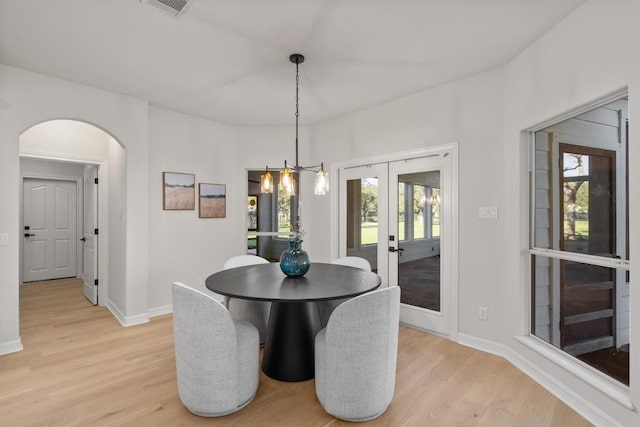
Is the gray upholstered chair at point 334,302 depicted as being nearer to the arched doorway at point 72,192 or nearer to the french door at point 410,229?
the french door at point 410,229

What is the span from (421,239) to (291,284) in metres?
1.80

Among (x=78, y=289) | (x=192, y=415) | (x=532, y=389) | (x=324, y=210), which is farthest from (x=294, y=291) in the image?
(x=78, y=289)

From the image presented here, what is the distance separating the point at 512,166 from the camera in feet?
8.95

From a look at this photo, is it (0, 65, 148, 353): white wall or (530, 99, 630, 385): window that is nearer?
(530, 99, 630, 385): window

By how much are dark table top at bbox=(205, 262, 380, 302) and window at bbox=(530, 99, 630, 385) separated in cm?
145

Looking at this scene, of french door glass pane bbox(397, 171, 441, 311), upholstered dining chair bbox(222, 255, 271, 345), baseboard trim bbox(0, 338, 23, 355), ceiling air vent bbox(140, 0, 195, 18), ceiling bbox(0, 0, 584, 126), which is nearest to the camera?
ceiling air vent bbox(140, 0, 195, 18)

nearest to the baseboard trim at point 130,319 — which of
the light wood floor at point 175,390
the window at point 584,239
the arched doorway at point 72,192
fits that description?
the light wood floor at point 175,390

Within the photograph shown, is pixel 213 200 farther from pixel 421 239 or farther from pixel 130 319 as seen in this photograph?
pixel 421 239

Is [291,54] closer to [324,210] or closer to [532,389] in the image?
[324,210]

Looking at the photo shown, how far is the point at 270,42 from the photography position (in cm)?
246

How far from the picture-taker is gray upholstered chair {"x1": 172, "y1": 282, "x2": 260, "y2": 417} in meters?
1.87

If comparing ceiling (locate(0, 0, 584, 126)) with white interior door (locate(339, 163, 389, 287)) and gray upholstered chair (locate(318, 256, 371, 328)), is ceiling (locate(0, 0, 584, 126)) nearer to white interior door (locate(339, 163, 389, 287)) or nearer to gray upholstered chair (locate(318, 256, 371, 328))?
white interior door (locate(339, 163, 389, 287))

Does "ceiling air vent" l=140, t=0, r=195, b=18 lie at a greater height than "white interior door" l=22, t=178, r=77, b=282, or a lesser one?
greater

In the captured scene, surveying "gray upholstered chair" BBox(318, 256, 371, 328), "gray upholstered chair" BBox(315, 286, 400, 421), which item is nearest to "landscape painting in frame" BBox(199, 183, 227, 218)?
"gray upholstered chair" BBox(318, 256, 371, 328)
